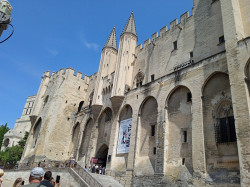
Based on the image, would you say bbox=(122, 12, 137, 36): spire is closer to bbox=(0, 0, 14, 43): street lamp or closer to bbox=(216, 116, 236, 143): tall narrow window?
bbox=(216, 116, 236, 143): tall narrow window

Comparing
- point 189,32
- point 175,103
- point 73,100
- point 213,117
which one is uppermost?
point 189,32

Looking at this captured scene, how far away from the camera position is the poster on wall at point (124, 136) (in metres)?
18.1

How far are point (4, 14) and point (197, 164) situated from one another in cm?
1136

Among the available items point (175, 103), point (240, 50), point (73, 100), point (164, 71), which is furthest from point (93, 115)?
point (240, 50)

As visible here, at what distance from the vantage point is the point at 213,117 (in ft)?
41.7

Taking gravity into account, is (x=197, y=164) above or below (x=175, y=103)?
below

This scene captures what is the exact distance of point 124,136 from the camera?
1867cm

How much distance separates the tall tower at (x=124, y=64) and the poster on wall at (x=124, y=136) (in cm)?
225

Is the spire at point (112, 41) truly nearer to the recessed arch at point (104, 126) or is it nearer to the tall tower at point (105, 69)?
the tall tower at point (105, 69)

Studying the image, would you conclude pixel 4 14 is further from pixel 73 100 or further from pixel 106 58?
pixel 73 100

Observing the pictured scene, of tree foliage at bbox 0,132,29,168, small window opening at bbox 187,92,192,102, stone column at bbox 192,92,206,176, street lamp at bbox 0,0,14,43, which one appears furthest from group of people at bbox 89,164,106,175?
tree foliage at bbox 0,132,29,168

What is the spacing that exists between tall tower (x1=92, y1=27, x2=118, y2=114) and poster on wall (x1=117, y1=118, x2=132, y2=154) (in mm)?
5057

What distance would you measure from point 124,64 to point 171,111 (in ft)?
29.3

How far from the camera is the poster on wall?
18.1 metres
